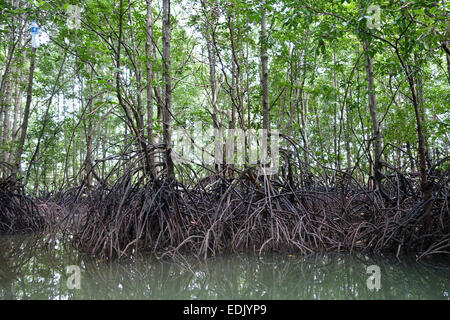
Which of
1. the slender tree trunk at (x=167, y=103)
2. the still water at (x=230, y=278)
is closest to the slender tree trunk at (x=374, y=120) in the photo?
the still water at (x=230, y=278)

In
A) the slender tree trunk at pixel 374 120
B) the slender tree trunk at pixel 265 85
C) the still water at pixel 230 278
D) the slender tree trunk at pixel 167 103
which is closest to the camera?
the still water at pixel 230 278

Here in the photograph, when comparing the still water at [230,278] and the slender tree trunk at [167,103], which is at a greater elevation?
the slender tree trunk at [167,103]

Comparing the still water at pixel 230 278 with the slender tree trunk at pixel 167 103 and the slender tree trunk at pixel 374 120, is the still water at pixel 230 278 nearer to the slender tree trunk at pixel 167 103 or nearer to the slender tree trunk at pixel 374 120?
the slender tree trunk at pixel 167 103

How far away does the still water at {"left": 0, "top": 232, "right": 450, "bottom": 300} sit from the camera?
69.7 inches

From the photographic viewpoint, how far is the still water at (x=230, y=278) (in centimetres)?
177

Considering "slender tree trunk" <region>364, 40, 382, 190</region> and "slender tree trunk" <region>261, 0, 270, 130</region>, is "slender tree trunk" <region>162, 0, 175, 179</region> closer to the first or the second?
"slender tree trunk" <region>261, 0, 270, 130</region>

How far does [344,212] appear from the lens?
3291 mm

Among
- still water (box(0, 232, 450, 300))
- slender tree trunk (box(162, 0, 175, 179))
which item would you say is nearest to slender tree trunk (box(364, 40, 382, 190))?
still water (box(0, 232, 450, 300))

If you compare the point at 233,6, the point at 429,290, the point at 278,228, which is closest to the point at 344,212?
the point at 278,228

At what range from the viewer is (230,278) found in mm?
2070

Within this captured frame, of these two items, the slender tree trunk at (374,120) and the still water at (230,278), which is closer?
the still water at (230,278)
